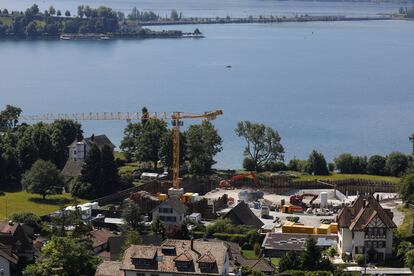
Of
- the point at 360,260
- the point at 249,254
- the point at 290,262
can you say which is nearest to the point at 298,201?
the point at 249,254

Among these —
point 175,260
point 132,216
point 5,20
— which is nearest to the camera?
point 175,260

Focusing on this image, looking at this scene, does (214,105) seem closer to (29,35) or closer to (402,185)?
(402,185)

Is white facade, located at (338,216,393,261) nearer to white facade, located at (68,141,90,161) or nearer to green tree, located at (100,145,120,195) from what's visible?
green tree, located at (100,145,120,195)

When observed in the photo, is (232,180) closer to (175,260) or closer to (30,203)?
(30,203)

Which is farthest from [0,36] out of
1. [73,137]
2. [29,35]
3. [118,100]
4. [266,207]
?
[266,207]

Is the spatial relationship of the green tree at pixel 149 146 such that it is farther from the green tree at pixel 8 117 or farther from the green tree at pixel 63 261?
the green tree at pixel 63 261

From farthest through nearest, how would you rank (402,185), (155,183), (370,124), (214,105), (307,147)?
(214,105) → (370,124) → (307,147) → (155,183) → (402,185)

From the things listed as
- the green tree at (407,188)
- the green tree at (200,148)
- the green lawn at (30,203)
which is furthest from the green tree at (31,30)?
the green tree at (407,188)

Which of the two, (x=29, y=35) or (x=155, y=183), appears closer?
(x=155, y=183)
